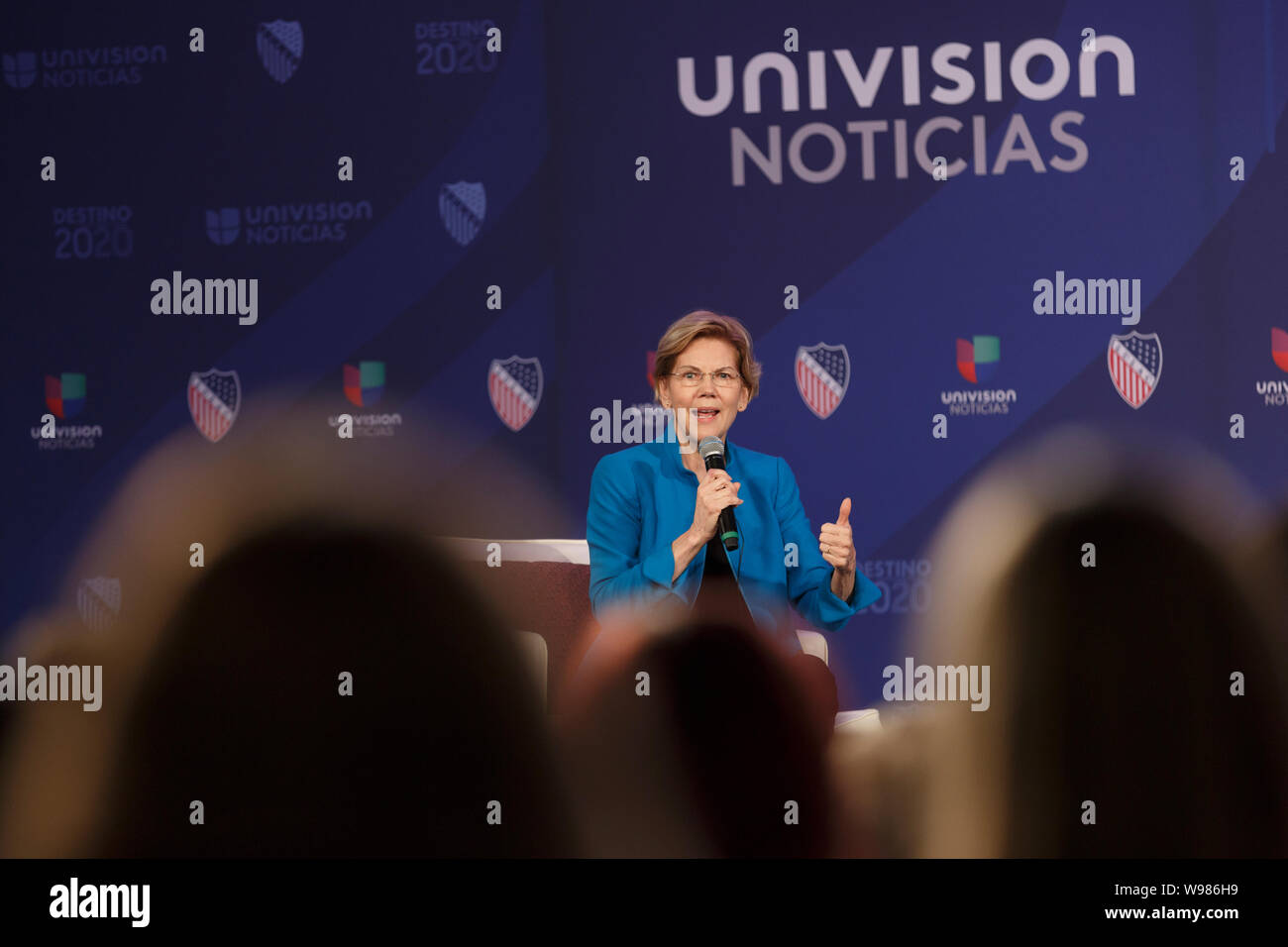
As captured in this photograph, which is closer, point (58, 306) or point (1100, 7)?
point (1100, 7)

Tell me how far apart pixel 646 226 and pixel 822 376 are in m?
0.67

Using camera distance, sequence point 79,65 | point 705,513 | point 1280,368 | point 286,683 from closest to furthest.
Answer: point 705,513 → point 1280,368 → point 286,683 → point 79,65

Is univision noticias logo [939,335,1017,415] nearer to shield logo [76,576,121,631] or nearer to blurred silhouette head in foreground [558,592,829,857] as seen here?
blurred silhouette head in foreground [558,592,829,857]

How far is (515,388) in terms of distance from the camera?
2711 millimetres

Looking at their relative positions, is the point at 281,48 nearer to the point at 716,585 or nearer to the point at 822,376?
the point at 822,376

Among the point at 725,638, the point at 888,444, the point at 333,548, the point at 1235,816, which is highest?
the point at 888,444

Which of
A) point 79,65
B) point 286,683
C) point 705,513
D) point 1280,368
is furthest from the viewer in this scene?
point 79,65

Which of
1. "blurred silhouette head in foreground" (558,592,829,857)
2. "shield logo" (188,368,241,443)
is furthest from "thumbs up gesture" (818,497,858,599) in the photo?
"shield logo" (188,368,241,443)

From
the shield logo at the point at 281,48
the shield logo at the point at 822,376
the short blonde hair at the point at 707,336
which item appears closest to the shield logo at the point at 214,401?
the shield logo at the point at 281,48

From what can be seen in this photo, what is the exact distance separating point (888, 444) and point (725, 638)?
0.72 m

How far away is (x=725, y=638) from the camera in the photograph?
256cm

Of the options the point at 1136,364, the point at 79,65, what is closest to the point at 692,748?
the point at 1136,364
